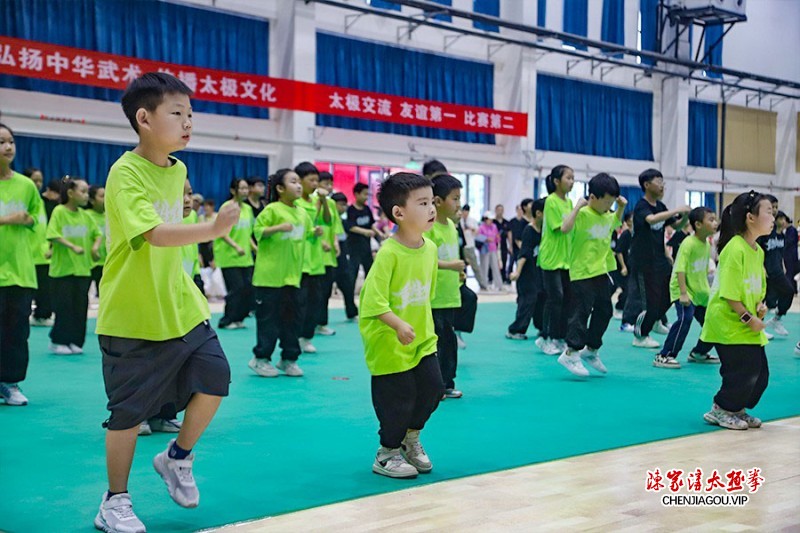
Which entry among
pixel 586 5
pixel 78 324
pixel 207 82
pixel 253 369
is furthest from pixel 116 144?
pixel 586 5

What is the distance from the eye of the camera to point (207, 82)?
1603 centimetres

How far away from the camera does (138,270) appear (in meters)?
3.46

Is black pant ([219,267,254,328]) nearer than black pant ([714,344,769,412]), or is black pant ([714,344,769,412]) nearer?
black pant ([714,344,769,412])

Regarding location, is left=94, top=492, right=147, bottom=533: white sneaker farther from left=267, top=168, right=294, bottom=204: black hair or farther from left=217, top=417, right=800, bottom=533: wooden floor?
left=267, top=168, right=294, bottom=204: black hair

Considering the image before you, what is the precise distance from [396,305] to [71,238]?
5.10 m

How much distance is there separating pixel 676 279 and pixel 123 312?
5.81 m

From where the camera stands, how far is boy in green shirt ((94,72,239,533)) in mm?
3434

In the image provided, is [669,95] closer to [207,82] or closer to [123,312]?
[207,82]

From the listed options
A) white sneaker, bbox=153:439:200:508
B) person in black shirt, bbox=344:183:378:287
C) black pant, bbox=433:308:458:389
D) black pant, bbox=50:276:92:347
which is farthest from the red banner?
white sneaker, bbox=153:439:200:508

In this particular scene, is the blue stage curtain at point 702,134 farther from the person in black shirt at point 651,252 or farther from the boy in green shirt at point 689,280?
the boy in green shirt at point 689,280

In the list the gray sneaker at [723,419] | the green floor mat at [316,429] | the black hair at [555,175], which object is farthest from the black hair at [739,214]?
the black hair at [555,175]

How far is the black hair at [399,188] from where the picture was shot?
4.47m

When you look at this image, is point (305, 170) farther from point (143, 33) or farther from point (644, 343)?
point (143, 33)

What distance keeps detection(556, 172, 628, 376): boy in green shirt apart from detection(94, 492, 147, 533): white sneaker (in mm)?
4624
